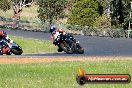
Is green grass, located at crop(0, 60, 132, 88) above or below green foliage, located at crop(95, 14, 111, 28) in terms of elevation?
above

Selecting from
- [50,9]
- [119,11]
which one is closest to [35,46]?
[119,11]

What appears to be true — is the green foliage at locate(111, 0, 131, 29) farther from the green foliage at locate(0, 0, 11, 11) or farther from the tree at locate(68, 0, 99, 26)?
the green foliage at locate(0, 0, 11, 11)

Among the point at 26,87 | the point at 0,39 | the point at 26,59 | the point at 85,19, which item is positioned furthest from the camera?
the point at 85,19

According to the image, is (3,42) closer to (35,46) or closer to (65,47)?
(65,47)

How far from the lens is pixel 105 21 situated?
74.9 metres

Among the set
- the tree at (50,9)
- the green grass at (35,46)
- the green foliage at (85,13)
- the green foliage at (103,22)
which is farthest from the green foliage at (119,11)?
the green grass at (35,46)

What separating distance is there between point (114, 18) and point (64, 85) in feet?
210

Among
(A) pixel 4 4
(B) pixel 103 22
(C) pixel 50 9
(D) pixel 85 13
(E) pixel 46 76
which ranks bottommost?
(B) pixel 103 22

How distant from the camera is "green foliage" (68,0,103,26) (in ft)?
244

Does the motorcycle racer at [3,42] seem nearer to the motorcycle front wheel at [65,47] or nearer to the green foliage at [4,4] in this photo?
the motorcycle front wheel at [65,47]

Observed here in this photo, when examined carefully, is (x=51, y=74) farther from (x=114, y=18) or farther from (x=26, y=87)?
(x=114, y=18)

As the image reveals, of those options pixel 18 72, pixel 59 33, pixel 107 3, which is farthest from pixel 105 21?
pixel 18 72

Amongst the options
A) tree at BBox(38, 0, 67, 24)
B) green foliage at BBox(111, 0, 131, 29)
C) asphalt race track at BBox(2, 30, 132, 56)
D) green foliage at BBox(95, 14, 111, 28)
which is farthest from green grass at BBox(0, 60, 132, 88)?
tree at BBox(38, 0, 67, 24)

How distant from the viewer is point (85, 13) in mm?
74688
